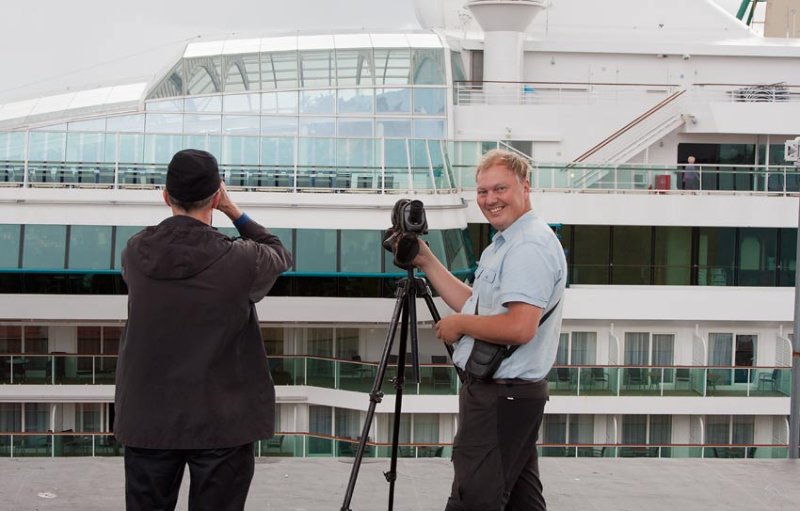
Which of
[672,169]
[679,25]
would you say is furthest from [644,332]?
[679,25]

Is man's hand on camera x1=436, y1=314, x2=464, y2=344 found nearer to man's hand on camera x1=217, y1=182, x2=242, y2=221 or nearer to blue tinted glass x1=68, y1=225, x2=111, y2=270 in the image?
man's hand on camera x1=217, y1=182, x2=242, y2=221

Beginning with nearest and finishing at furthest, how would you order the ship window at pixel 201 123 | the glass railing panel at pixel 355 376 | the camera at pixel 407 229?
the camera at pixel 407 229
the glass railing panel at pixel 355 376
the ship window at pixel 201 123

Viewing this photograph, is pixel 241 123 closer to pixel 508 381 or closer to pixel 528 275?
pixel 508 381

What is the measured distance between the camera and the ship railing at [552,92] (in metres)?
28.7

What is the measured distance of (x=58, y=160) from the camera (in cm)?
2375

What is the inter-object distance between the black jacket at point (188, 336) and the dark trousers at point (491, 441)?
112 centimetres

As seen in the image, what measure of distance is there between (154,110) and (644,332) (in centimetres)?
1099

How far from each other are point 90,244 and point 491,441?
700 inches

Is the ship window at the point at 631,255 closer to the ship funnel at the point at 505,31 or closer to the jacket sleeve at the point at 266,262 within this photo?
the ship funnel at the point at 505,31

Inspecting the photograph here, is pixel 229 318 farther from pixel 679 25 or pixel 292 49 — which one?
pixel 679 25

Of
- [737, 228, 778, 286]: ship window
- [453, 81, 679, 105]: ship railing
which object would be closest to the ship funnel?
[453, 81, 679, 105]: ship railing

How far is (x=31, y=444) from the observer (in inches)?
855

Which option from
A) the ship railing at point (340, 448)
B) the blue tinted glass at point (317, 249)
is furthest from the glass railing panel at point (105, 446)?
the blue tinted glass at point (317, 249)

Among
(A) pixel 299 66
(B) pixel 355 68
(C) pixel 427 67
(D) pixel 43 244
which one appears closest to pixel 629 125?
(C) pixel 427 67
